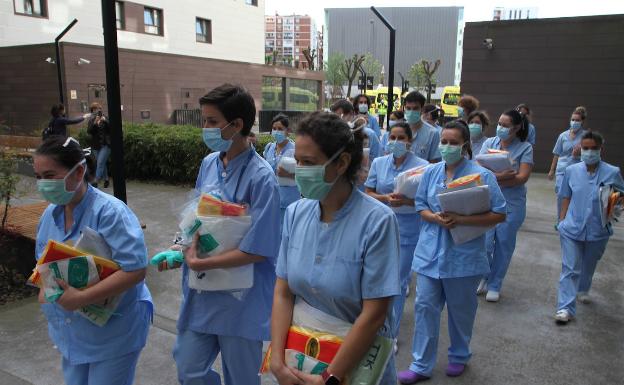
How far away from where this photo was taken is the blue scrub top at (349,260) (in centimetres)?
188

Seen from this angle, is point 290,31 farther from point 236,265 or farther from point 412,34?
point 236,265

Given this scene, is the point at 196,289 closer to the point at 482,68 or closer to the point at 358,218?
the point at 358,218

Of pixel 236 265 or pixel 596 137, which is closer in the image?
pixel 236 265

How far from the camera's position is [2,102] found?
806 inches

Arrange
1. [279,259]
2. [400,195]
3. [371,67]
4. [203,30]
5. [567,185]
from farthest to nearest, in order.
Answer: [371,67], [203,30], [567,185], [400,195], [279,259]

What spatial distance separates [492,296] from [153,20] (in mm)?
25963

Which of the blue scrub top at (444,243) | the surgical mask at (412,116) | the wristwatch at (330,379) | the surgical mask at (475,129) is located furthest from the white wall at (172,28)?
the wristwatch at (330,379)

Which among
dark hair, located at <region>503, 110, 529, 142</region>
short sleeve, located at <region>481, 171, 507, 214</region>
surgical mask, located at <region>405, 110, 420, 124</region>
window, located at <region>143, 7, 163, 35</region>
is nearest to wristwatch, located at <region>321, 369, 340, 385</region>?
short sleeve, located at <region>481, 171, 507, 214</region>

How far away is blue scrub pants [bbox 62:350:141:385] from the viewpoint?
7.78 feet

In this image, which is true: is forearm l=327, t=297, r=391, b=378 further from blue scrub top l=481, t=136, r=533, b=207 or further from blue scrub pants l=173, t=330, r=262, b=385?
blue scrub top l=481, t=136, r=533, b=207

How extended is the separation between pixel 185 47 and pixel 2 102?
10.7 meters

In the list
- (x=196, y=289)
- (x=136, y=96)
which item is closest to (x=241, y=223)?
(x=196, y=289)

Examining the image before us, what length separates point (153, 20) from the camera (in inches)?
1054

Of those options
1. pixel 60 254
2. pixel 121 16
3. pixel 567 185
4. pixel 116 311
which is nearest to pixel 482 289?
pixel 567 185
